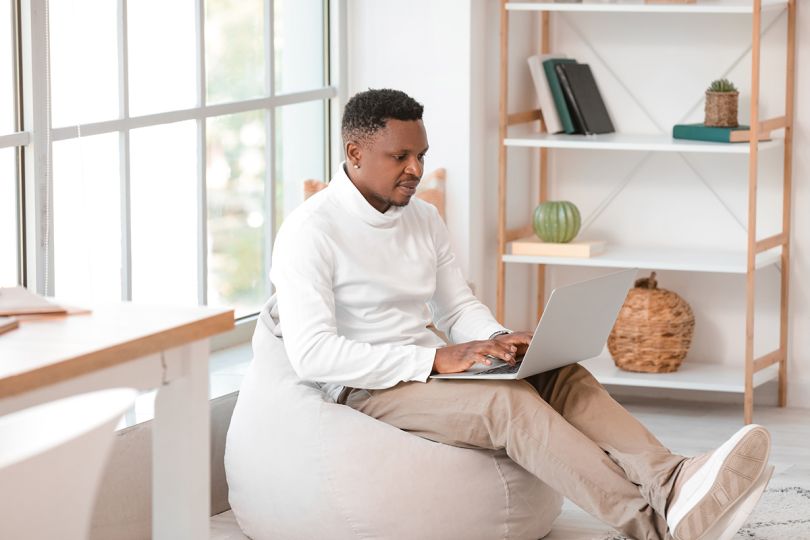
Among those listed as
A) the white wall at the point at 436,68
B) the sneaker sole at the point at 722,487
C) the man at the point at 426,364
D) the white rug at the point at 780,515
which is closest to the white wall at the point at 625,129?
the white wall at the point at 436,68

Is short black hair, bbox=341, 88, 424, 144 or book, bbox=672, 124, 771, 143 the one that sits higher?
short black hair, bbox=341, 88, 424, 144

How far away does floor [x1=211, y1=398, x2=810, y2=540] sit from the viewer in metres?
3.10

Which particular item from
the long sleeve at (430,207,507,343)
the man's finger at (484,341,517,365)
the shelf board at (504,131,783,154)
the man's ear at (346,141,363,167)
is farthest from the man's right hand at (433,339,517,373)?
the shelf board at (504,131,783,154)

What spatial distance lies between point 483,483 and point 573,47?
6.75 feet

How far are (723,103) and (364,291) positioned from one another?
1.62 metres

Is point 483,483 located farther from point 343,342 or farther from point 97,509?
point 97,509

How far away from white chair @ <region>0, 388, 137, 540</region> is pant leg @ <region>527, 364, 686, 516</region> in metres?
1.31

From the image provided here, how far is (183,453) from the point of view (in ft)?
6.50

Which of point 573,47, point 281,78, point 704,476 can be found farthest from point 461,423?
point 573,47

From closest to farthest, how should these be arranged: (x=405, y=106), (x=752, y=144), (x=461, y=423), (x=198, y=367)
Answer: (x=198, y=367) → (x=461, y=423) → (x=405, y=106) → (x=752, y=144)

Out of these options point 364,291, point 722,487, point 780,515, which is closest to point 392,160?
point 364,291

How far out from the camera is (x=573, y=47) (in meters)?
4.35

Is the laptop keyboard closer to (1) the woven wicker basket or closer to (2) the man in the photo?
(2) the man

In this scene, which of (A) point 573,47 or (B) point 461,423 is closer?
(B) point 461,423
